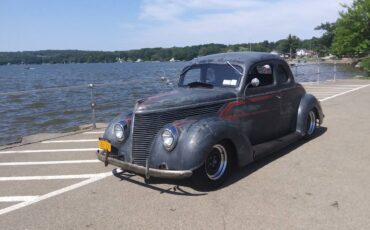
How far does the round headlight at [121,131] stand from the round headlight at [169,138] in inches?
31.5

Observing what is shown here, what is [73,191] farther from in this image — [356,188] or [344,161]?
[344,161]

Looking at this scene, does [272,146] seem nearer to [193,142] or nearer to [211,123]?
[211,123]

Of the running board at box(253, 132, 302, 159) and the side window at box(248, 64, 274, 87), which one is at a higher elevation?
the side window at box(248, 64, 274, 87)

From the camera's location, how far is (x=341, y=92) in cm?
1686

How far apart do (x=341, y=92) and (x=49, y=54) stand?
5464 inches

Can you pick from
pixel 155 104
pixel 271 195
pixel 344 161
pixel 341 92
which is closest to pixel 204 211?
pixel 271 195

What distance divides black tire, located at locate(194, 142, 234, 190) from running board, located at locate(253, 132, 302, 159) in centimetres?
64

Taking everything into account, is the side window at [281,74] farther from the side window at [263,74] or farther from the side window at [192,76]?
the side window at [192,76]

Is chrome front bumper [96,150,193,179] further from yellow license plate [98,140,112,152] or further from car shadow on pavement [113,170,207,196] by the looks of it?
car shadow on pavement [113,170,207,196]

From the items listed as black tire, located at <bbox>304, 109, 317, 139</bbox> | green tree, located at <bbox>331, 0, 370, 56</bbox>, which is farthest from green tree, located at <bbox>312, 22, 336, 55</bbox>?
black tire, located at <bbox>304, 109, 317, 139</bbox>

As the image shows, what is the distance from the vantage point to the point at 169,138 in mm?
5148

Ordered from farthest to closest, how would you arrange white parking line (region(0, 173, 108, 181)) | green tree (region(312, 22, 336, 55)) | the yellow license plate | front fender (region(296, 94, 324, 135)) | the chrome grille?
green tree (region(312, 22, 336, 55)) < front fender (region(296, 94, 324, 135)) < white parking line (region(0, 173, 108, 181)) < the yellow license plate < the chrome grille

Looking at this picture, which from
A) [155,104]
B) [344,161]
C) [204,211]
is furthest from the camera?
[344,161]

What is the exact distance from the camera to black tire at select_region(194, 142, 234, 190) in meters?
5.20
